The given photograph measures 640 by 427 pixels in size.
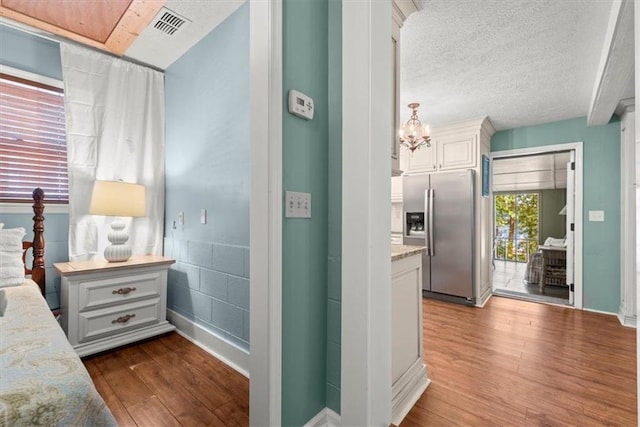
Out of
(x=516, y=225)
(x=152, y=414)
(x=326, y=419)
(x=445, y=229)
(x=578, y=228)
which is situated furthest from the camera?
(x=516, y=225)

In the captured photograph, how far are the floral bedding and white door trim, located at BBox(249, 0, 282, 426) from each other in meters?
0.51

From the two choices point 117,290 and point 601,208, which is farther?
point 601,208

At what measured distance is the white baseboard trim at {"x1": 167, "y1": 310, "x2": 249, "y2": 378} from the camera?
2.03m

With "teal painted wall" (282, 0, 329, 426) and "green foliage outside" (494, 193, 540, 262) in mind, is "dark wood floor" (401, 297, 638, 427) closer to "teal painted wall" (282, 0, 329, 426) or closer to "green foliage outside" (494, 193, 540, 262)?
"teal painted wall" (282, 0, 329, 426)

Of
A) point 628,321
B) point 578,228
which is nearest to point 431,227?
point 578,228

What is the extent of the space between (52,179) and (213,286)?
1698 mm

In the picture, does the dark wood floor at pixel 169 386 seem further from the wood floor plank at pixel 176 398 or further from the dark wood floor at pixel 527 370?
the dark wood floor at pixel 527 370

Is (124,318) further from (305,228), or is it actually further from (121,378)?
(305,228)

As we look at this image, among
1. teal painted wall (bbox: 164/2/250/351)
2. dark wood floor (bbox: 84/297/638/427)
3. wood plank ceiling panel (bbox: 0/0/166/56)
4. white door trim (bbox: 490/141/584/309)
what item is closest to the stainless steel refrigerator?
dark wood floor (bbox: 84/297/638/427)

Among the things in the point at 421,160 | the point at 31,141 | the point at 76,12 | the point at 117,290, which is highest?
the point at 76,12

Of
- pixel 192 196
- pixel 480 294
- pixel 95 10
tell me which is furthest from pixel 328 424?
pixel 480 294

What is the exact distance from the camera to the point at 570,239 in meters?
3.88

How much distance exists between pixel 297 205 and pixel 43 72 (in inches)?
108

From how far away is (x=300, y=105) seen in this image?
124cm
